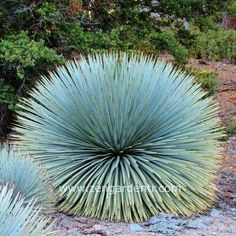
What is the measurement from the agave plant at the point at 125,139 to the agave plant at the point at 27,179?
0.63m

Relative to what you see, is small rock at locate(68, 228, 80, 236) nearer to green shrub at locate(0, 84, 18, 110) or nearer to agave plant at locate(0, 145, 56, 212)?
agave plant at locate(0, 145, 56, 212)

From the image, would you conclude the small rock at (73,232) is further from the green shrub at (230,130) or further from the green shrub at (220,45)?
the green shrub at (220,45)

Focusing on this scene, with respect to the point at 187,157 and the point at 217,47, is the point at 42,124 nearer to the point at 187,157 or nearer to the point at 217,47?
the point at 187,157

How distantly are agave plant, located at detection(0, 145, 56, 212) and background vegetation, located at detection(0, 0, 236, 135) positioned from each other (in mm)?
2193

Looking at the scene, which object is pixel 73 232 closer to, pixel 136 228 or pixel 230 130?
pixel 136 228

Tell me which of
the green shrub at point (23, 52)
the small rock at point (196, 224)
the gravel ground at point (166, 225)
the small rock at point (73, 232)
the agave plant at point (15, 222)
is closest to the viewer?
the agave plant at point (15, 222)

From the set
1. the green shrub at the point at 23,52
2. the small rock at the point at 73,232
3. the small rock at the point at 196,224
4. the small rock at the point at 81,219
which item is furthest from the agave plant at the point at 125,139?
the green shrub at the point at 23,52

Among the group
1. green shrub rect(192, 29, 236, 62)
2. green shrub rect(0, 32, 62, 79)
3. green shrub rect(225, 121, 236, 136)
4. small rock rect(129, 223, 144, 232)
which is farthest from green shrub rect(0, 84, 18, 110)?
green shrub rect(192, 29, 236, 62)

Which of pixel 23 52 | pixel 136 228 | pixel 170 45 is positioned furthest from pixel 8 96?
pixel 136 228

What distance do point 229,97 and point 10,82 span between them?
6.86 m

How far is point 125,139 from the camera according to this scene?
542cm

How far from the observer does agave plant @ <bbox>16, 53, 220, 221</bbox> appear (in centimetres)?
523

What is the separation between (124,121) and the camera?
5465 millimetres

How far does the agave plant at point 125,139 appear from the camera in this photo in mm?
5227
